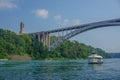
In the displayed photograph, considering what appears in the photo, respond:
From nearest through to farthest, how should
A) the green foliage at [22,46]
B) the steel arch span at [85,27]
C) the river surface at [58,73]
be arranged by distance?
the river surface at [58,73] → the steel arch span at [85,27] → the green foliage at [22,46]

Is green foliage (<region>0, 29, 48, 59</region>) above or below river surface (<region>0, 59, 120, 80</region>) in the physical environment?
above

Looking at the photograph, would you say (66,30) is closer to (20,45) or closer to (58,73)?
(20,45)

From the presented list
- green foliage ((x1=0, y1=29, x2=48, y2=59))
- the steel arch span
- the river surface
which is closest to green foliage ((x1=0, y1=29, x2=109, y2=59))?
green foliage ((x1=0, y1=29, x2=48, y2=59))

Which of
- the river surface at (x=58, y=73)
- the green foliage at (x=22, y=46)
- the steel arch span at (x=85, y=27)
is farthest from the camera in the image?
the green foliage at (x=22, y=46)

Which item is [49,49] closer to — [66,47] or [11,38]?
[11,38]

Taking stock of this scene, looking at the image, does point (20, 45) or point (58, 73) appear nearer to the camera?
point (58, 73)

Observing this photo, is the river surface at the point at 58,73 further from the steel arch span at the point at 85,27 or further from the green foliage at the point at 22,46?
the green foliage at the point at 22,46

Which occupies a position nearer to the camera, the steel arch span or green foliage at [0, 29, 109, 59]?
the steel arch span

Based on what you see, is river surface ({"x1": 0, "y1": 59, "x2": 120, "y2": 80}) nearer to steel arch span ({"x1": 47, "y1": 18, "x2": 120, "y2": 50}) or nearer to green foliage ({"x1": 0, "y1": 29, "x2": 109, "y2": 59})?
steel arch span ({"x1": 47, "y1": 18, "x2": 120, "y2": 50})

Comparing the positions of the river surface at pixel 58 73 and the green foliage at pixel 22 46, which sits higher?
the green foliage at pixel 22 46

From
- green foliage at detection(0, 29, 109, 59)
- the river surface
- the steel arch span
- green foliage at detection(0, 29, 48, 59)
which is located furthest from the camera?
green foliage at detection(0, 29, 48, 59)

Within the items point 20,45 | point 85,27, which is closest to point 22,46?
point 20,45

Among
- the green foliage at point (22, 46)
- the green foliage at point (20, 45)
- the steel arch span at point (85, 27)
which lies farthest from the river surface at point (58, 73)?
the green foliage at point (20, 45)

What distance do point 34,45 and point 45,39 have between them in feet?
18.3
